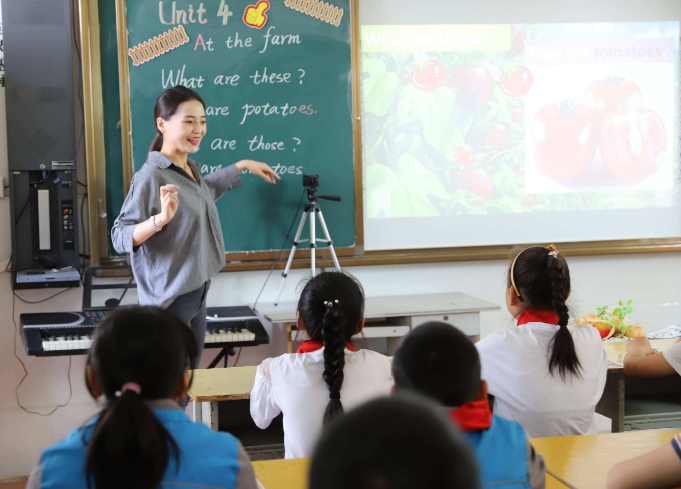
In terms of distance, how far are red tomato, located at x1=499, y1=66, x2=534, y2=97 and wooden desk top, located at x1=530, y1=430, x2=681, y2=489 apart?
8.56 ft

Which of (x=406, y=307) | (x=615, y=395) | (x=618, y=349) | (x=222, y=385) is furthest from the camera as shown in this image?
(x=406, y=307)

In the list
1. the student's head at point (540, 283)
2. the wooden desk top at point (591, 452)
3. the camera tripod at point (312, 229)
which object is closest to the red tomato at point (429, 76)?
the camera tripod at point (312, 229)

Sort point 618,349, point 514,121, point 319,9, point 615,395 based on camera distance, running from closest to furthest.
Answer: point 615,395, point 618,349, point 319,9, point 514,121

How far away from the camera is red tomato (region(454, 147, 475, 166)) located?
12.6ft

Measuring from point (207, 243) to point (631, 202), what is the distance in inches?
108

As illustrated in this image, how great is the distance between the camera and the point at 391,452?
49cm

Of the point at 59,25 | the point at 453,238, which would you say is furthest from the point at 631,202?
the point at 59,25

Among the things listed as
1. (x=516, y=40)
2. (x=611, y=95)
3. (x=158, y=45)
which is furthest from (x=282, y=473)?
(x=611, y=95)

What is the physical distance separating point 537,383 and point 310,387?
24.4 inches

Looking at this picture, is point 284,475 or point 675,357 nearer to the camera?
point 284,475

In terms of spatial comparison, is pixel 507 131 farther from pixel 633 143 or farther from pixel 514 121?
pixel 633 143

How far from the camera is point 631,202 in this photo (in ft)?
13.3

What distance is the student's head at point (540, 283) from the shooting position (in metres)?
1.86

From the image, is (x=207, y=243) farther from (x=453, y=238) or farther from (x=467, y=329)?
(x=453, y=238)
